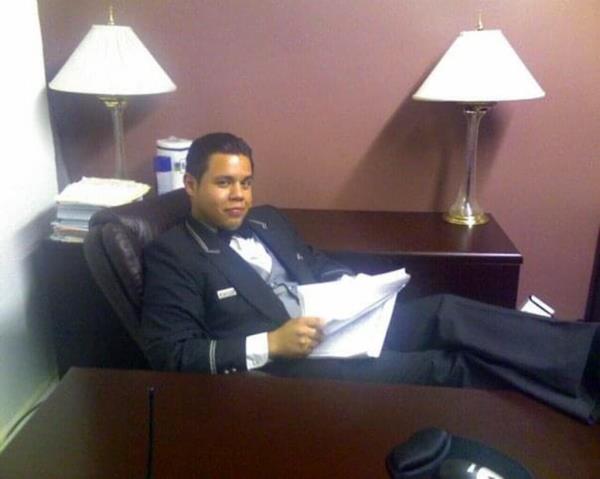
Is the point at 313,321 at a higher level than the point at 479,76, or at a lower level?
lower

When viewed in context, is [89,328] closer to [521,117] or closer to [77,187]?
[77,187]

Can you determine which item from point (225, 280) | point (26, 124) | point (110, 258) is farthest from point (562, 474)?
point (26, 124)

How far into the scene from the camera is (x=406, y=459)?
3.00 feet

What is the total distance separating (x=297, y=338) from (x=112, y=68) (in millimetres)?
1107

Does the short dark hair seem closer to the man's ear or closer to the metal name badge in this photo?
the man's ear

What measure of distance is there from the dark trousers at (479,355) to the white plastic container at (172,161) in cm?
95

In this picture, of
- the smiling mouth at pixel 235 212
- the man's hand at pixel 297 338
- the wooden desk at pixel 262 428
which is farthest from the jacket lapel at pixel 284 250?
the wooden desk at pixel 262 428

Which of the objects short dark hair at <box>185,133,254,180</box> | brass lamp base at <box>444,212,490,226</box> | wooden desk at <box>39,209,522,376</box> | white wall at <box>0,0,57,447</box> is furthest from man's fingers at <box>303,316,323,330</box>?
white wall at <box>0,0,57,447</box>

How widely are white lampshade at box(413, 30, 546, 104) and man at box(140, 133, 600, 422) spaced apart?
66 cm

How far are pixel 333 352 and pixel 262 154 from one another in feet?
3.53

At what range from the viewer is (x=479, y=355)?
56.2 inches

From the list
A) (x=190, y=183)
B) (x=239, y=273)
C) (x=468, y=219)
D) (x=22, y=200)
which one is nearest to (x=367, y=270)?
(x=468, y=219)

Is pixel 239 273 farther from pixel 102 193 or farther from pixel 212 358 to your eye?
pixel 102 193

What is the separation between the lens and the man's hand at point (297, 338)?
4.61 ft
